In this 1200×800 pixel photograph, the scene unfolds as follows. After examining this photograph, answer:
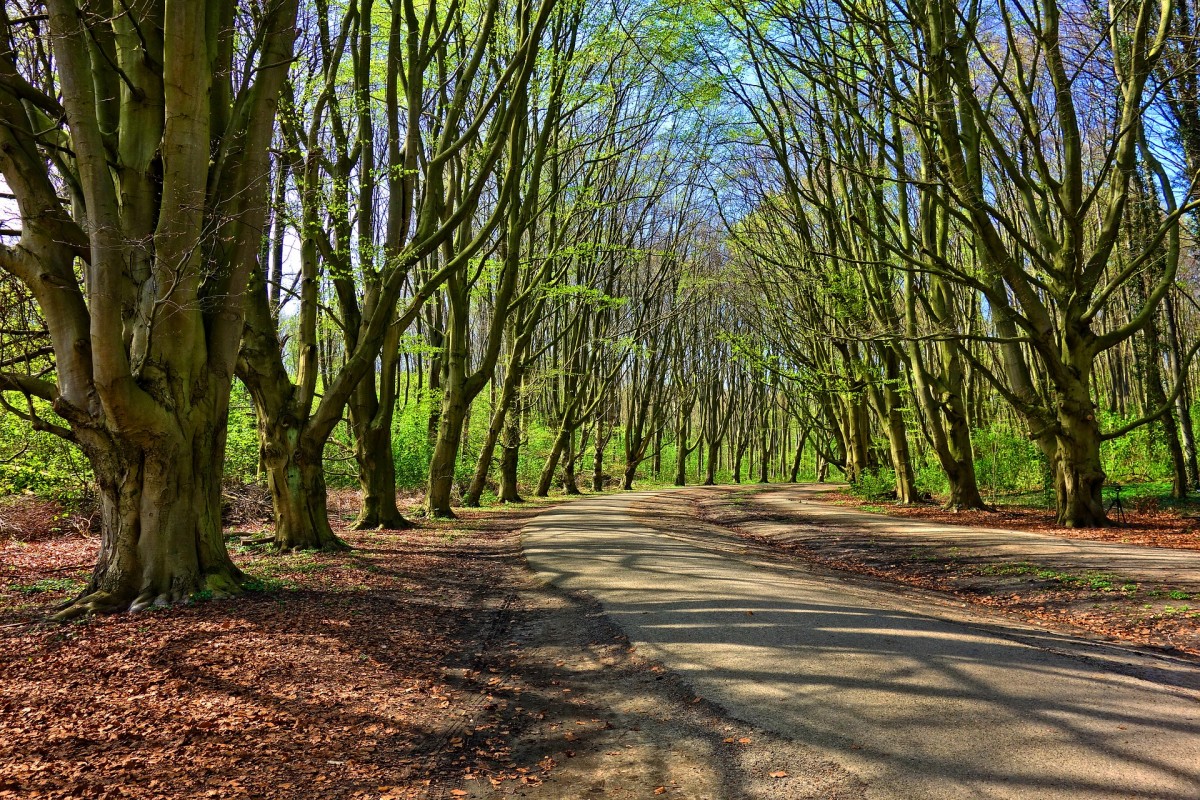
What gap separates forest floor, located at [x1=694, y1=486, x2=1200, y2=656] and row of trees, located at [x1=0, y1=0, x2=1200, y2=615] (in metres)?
1.89

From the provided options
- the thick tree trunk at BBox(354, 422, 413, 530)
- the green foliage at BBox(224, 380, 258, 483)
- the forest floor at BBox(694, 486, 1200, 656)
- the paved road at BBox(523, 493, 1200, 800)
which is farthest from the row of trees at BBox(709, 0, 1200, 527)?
the green foliage at BBox(224, 380, 258, 483)

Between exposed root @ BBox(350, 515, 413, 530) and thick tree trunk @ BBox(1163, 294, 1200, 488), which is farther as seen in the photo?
thick tree trunk @ BBox(1163, 294, 1200, 488)

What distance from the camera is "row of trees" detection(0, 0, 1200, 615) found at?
20.5ft

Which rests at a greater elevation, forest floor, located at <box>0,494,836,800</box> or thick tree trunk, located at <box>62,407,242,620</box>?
thick tree trunk, located at <box>62,407,242,620</box>

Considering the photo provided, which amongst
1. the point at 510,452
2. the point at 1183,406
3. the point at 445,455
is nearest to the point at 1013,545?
the point at 1183,406

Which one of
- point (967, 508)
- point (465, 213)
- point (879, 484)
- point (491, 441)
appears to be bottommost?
Result: point (967, 508)

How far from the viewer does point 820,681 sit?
4504 mm

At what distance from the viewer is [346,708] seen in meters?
4.30

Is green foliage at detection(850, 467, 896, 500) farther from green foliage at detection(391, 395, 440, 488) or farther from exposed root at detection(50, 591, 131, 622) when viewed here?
exposed root at detection(50, 591, 131, 622)

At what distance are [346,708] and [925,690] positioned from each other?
3559 mm

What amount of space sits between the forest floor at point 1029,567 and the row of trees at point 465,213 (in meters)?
1.89

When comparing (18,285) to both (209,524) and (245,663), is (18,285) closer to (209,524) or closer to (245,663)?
(209,524)

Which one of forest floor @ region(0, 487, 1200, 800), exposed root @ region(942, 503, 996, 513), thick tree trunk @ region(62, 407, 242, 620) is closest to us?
forest floor @ region(0, 487, 1200, 800)

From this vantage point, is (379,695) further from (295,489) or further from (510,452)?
(510,452)
